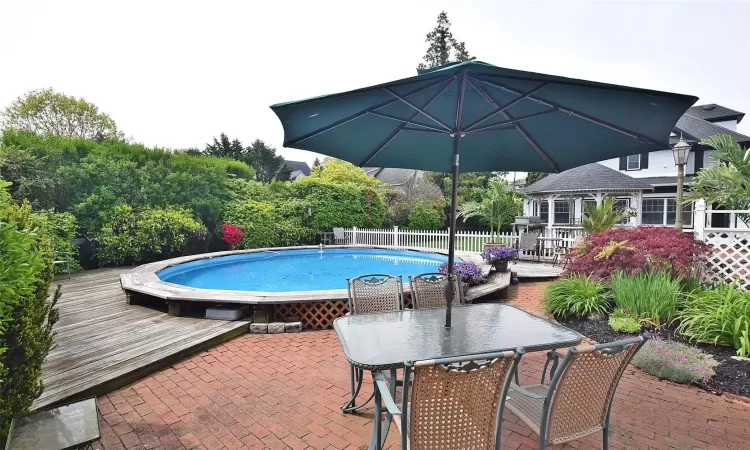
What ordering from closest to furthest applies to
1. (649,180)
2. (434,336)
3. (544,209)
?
(434,336) < (649,180) < (544,209)

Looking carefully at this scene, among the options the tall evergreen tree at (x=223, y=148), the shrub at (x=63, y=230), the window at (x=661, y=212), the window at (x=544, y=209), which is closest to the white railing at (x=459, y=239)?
the window at (x=544, y=209)

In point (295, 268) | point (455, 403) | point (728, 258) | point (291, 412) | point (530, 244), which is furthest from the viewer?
point (530, 244)

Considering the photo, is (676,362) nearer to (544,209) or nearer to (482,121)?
(482,121)

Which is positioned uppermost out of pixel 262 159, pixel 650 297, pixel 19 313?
pixel 262 159

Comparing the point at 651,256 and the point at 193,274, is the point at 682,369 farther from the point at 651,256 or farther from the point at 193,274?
the point at 193,274

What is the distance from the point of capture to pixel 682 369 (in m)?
3.30

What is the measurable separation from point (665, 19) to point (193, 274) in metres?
13.9

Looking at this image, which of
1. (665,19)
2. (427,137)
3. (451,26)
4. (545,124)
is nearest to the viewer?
(545,124)

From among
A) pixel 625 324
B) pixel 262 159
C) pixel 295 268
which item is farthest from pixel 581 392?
pixel 262 159

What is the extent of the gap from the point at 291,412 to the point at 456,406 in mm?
1694

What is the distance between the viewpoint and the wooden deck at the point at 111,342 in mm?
3012

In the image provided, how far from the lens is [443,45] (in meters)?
24.0

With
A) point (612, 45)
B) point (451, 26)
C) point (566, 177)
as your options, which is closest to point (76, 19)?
point (612, 45)

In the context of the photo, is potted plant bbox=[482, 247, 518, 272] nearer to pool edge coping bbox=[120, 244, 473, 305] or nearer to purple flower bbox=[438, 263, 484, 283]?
purple flower bbox=[438, 263, 484, 283]
